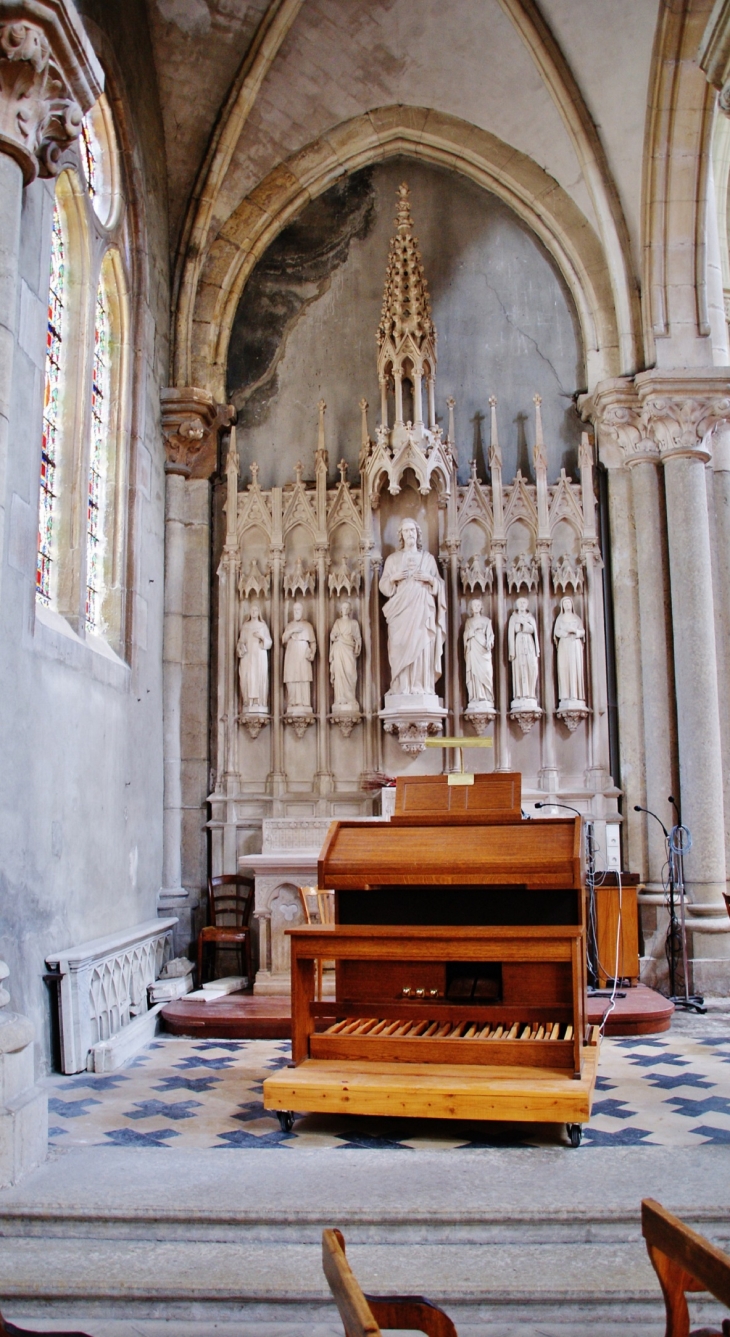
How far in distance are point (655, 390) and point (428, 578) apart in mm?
2614

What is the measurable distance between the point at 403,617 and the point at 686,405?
10.3 feet

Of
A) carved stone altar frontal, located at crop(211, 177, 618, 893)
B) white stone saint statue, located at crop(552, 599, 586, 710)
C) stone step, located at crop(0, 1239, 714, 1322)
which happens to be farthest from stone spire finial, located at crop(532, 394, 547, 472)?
stone step, located at crop(0, 1239, 714, 1322)

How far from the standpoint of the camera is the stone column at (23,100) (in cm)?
504

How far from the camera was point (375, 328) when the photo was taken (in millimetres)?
10875

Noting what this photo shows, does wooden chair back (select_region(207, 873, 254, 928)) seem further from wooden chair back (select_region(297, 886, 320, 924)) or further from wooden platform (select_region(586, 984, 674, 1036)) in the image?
wooden platform (select_region(586, 984, 674, 1036))

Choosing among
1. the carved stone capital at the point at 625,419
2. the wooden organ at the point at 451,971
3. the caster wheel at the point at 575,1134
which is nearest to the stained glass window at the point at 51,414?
the wooden organ at the point at 451,971

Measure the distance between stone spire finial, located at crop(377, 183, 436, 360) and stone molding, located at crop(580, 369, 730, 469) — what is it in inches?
70.6

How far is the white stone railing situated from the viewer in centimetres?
629

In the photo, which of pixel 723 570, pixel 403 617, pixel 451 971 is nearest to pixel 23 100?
pixel 451 971

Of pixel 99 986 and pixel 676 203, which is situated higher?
pixel 676 203

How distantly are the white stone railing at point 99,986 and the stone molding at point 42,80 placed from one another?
14.0 ft

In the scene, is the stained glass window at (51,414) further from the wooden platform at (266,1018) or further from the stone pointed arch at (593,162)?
the stone pointed arch at (593,162)

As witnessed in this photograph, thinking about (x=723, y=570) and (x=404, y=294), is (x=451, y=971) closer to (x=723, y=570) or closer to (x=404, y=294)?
(x=723, y=570)

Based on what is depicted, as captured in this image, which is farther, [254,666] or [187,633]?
[187,633]
